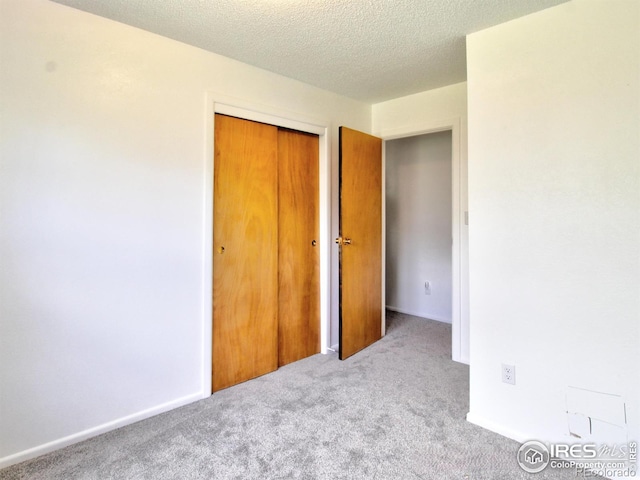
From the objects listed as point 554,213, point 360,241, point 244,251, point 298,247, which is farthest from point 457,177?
point 244,251

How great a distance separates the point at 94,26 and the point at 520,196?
2510 millimetres

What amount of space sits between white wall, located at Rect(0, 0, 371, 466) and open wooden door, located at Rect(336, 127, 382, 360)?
1143 millimetres

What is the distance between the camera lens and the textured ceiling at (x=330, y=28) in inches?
71.0

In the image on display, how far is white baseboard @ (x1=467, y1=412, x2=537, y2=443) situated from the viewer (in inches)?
74.0

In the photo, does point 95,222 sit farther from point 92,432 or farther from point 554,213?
point 554,213

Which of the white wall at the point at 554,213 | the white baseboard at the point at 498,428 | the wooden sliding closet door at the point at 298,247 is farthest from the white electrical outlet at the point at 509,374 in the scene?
the wooden sliding closet door at the point at 298,247

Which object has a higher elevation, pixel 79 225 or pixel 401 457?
pixel 79 225

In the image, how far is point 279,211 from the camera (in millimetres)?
2877

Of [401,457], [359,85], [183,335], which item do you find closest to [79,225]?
[183,335]

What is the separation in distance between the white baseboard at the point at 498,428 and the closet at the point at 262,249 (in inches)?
57.6

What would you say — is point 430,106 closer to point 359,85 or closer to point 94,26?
point 359,85

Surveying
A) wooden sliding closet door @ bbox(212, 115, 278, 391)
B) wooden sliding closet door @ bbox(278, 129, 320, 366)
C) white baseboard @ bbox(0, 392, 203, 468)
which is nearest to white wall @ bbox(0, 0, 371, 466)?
white baseboard @ bbox(0, 392, 203, 468)

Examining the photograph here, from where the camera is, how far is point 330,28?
2025mm

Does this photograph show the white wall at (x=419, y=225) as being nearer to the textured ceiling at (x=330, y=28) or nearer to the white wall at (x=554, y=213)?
the textured ceiling at (x=330, y=28)
